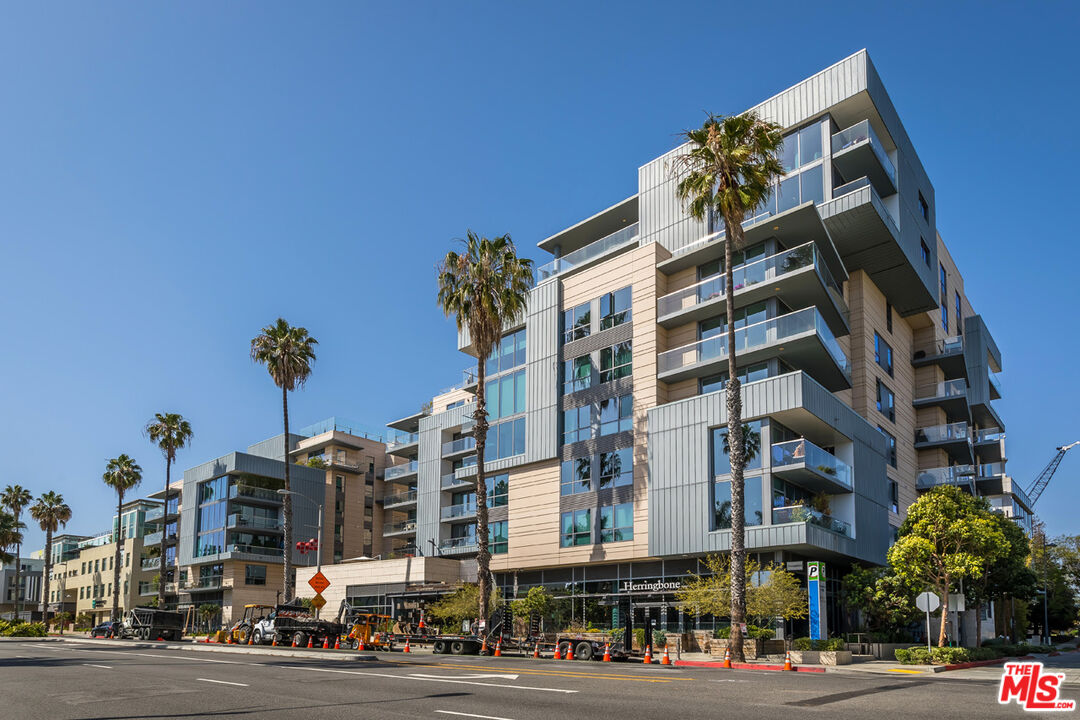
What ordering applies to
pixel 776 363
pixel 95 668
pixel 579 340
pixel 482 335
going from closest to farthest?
pixel 95 668
pixel 776 363
pixel 482 335
pixel 579 340

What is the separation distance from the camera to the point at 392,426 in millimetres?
89750

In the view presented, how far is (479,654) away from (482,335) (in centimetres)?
1634

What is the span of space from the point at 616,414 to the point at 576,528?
20.7 ft

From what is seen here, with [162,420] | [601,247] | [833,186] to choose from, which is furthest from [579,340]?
[162,420]

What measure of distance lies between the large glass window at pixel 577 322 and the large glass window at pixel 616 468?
710cm

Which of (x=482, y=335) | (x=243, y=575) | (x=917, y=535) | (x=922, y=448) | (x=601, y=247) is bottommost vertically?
(x=243, y=575)

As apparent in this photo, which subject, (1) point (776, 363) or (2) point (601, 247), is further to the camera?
(2) point (601, 247)

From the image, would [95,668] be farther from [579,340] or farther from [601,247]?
[601,247]

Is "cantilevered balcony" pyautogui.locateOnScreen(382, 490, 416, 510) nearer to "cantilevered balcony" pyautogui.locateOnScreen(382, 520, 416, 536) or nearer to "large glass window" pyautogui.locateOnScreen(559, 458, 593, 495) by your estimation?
"cantilevered balcony" pyautogui.locateOnScreen(382, 520, 416, 536)

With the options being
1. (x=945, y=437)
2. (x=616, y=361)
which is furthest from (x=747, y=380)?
(x=945, y=437)

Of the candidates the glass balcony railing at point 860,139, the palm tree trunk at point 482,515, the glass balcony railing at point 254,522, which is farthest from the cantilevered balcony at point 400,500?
the glass balcony railing at point 860,139

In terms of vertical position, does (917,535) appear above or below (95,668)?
above

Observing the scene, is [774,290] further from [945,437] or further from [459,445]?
[459,445]

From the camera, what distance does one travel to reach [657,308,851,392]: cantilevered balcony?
39594mm
